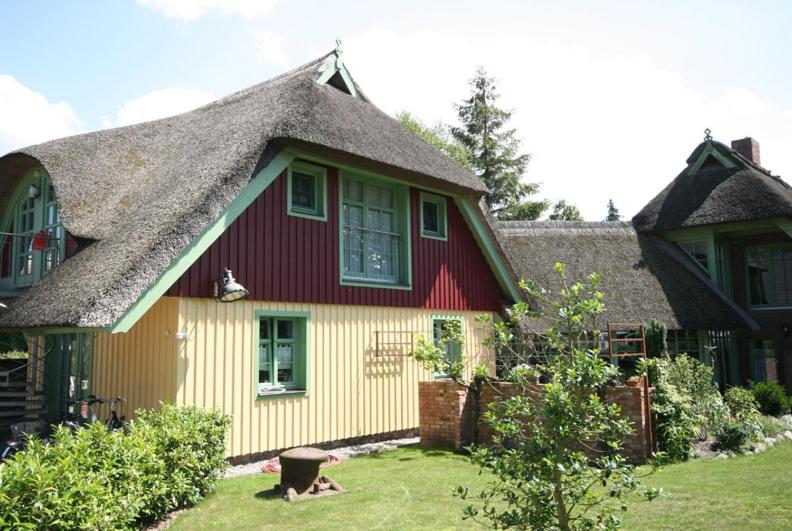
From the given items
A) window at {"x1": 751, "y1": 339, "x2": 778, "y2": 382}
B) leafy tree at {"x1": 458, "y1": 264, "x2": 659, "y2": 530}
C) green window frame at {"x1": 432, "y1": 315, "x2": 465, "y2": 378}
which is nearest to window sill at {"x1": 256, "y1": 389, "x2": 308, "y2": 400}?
green window frame at {"x1": 432, "y1": 315, "x2": 465, "y2": 378}

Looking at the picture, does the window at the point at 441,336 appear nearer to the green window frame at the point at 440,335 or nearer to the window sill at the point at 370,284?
the green window frame at the point at 440,335

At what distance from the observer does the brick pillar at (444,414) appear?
1145 centimetres

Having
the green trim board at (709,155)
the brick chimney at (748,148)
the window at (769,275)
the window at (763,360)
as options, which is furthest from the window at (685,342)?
the brick chimney at (748,148)

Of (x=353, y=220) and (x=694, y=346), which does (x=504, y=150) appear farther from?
(x=353, y=220)

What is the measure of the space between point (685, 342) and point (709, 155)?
6.97 metres

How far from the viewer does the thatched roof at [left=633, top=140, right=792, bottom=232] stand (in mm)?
19219

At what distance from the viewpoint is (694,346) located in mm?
19703

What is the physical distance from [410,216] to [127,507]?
8796 millimetres

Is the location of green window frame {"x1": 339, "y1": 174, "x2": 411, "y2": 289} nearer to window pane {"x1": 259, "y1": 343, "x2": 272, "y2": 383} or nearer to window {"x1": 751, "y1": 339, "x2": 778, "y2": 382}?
window pane {"x1": 259, "y1": 343, "x2": 272, "y2": 383}

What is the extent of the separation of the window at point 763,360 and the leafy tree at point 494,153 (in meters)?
20.5

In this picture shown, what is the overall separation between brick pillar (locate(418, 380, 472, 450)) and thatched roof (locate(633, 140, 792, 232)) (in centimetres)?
1262

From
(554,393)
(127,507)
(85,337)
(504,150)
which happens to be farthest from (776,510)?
(504,150)

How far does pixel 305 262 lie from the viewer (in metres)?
11.6

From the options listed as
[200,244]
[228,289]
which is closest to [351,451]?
[228,289]
